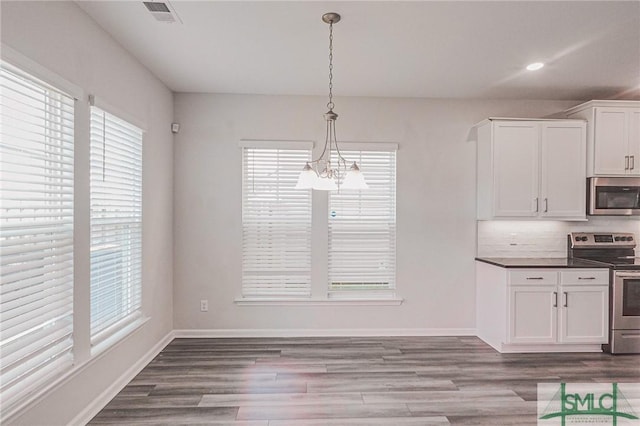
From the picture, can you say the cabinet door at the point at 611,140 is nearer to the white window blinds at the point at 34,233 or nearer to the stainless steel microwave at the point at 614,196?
the stainless steel microwave at the point at 614,196

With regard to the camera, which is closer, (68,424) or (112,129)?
(68,424)

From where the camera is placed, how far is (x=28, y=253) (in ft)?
6.52

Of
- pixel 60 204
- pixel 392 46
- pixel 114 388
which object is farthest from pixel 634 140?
pixel 114 388

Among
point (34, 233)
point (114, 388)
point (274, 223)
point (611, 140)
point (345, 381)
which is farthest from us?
point (274, 223)

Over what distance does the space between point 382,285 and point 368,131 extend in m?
1.79

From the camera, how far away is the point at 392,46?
2.91m

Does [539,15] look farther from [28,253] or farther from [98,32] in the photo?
[28,253]

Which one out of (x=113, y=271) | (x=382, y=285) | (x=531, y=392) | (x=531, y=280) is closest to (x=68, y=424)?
(x=113, y=271)

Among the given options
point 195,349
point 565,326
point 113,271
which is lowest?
point 195,349

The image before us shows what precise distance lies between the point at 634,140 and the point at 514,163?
1.27m

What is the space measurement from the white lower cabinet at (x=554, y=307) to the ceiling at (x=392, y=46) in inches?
76.6

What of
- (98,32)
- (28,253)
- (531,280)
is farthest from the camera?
(531,280)

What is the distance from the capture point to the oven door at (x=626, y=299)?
3.65 metres

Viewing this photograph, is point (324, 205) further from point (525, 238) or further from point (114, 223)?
point (525, 238)
